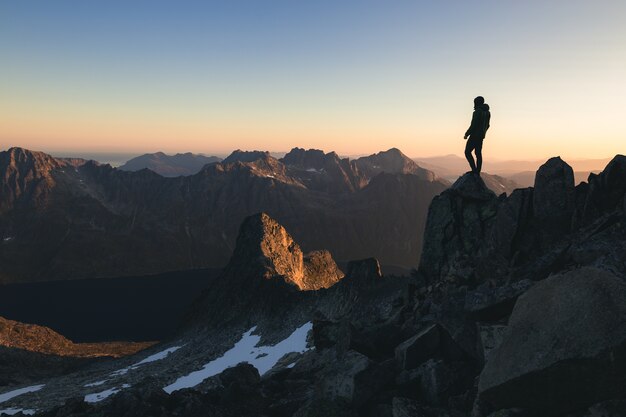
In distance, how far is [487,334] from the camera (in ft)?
47.0

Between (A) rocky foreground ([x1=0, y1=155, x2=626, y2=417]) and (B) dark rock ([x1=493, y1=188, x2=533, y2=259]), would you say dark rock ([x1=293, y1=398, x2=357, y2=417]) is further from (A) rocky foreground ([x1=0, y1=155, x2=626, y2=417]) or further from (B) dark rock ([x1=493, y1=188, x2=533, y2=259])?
(B) dark rock ([x1=493, y1=188, x2=533, y2=259])

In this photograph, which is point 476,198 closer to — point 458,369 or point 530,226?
point 530,226

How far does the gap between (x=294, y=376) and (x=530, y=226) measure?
14.6 metres

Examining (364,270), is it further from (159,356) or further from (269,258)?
(269,258)

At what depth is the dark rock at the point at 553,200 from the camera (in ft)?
70.0

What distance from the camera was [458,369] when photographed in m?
15.0

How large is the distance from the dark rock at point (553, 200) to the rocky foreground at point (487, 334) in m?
0.05

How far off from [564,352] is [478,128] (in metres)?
18.6

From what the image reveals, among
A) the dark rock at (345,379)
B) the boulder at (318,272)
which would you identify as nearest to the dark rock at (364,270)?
the boulder at (318,272)

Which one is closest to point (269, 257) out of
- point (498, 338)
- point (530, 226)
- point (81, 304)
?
point (530, 226)

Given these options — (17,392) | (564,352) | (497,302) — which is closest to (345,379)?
(497,302)

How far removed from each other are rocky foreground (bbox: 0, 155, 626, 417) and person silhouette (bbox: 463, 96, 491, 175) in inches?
145

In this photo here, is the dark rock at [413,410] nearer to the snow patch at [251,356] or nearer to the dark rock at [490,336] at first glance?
the dark rock at [490,336]

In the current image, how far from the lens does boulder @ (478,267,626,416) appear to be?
9.70 metres
